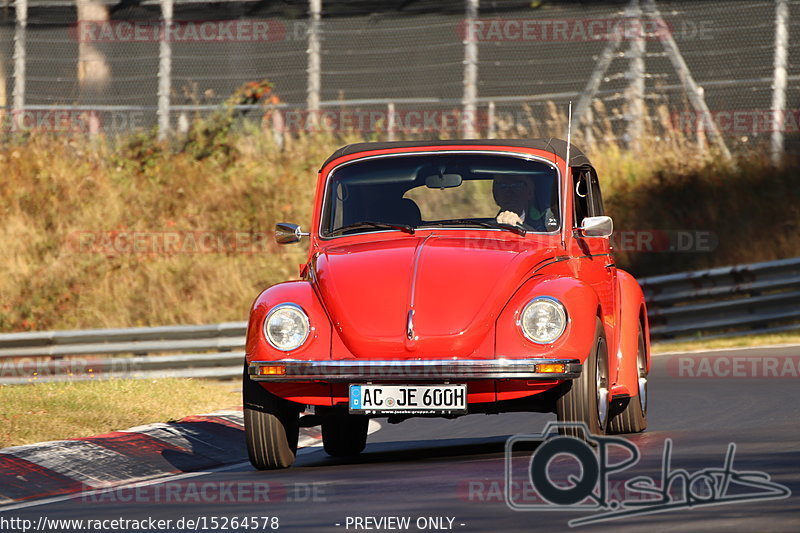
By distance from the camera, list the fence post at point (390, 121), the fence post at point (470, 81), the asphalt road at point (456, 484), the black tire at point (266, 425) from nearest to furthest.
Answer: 1. the asphalt road at point (456, 484)
2. the black tire at point (266, 425)
3. the fence post at point (470, 81)
4. the fence post at point (390, 121)

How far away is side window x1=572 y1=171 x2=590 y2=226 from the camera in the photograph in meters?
9.49

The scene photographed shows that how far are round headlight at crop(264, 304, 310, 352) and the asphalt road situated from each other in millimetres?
740

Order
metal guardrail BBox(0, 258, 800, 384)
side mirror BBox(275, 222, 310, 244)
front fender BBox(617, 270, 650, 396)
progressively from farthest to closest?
metal guardrail BBox(0, 258, 800, 384), side mirror BBox(275, 222, 310, 244), front fender BBox(617, 270, 650, 396)

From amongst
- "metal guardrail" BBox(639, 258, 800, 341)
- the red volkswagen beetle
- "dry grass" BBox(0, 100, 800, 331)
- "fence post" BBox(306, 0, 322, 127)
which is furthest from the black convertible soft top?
"fence post" BBox(306, 0, 322, 127)

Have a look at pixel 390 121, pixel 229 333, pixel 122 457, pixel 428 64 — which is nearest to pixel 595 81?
pixel 428 64

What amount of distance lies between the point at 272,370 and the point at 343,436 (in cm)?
166

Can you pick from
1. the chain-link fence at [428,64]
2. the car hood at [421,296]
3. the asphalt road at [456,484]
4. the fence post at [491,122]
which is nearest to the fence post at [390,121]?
the chain-link fence at [428,64]

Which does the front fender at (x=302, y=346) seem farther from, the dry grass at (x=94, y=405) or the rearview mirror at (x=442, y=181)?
the dry grass at (x=94, y=405)

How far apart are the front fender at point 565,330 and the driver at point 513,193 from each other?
45.0 inches

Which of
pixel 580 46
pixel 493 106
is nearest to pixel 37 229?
pixel 493 106

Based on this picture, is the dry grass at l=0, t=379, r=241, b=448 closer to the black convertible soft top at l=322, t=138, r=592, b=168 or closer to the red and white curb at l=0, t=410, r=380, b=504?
the red and white curb at l=0, t=410, r=380, b=504

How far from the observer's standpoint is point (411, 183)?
368 inches

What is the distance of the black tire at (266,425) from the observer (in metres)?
8.30

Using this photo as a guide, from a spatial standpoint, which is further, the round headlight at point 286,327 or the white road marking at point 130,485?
the round headlight at point 286,327
